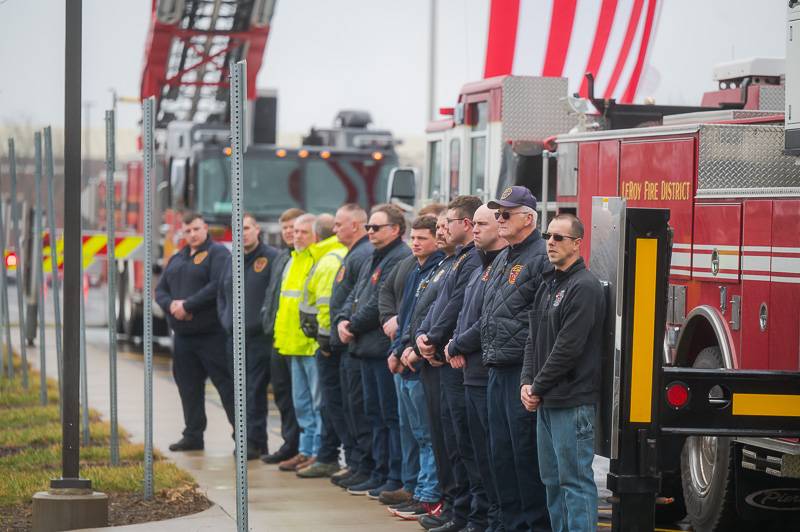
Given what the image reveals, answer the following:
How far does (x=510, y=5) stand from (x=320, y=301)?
21.0 ft

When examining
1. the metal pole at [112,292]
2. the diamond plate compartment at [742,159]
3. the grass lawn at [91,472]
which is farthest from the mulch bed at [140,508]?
the diamond plate compartment at [742,159]

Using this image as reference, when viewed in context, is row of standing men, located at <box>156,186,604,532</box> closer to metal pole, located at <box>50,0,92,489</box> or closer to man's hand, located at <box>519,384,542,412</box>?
man's hand, located at <box>519,384,542,412</box>

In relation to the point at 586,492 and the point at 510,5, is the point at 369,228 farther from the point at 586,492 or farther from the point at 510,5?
the point at 510,5

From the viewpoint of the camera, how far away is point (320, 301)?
11500mm

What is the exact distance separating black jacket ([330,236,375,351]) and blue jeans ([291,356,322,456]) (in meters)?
0.72

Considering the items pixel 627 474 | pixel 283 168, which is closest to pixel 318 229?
pixel 627 474

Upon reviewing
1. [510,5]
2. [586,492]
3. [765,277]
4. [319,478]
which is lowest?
[319,478]

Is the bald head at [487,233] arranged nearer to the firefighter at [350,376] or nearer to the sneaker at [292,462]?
the firefighter at [350,376]

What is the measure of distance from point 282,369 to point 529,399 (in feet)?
17.0

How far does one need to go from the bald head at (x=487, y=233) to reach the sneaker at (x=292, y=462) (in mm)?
3991

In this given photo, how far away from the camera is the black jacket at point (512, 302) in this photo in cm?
789

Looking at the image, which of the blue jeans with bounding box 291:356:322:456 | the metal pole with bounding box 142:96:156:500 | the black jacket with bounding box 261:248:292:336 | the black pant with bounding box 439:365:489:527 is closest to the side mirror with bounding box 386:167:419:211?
the black jacket with bounding box 261:248:292:336

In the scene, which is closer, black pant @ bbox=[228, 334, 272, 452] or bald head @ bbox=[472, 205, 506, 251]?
bald head @ bbox=[472, 205, 506, 251]

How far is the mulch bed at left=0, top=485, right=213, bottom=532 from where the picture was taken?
9.52 metres
